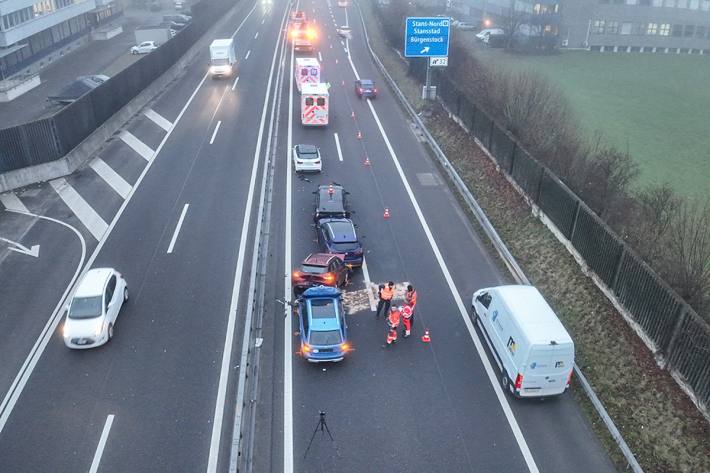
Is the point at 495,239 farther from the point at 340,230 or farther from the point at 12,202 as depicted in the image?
the point at 12,202

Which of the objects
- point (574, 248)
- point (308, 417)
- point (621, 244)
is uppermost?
point (621, 244)

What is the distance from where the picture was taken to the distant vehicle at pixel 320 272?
1956 centimetres

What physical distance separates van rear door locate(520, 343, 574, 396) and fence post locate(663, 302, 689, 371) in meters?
2.90

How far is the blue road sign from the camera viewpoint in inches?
1471

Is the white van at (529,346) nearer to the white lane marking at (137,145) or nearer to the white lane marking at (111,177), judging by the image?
the white lane marking at (111,177)

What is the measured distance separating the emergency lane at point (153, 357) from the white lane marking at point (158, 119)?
813 cm

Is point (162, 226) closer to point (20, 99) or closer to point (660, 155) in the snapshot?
point (660, 155)

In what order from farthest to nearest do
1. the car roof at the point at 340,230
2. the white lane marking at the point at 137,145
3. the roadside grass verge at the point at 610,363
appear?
the white lane marking at the point at 137,145 → the car roof at the point at 340,230 → the roadside grass verge at the point at 610,363

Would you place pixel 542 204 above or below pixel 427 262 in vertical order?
above

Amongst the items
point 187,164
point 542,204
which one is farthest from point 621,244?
point 187,164

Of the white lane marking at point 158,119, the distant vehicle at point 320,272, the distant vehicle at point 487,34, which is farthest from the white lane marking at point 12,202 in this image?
the distant vehicle at point 487,34

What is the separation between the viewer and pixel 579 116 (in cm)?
4078

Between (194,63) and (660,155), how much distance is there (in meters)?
42.5

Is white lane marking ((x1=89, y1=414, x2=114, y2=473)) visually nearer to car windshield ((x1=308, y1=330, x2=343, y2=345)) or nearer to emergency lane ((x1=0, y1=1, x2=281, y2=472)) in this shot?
emergency lane ((x1=0, y1=1, x2=281, y2=472))
